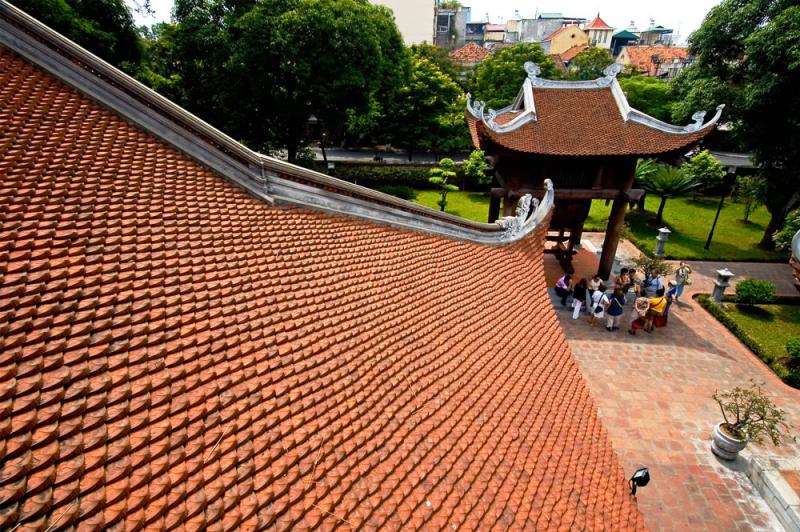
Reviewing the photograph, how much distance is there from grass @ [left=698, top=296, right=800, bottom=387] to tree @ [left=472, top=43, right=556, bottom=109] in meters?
23.4

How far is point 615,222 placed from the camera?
1786 centimetres

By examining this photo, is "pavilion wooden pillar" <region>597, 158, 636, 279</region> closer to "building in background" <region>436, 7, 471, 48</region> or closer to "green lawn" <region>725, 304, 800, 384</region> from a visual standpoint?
"green lawn" <region>725, 304, 800, 384</region>

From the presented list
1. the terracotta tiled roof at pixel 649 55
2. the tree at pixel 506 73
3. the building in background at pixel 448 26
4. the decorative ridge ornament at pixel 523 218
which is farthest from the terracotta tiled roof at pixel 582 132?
the building in background at pixel 448 26

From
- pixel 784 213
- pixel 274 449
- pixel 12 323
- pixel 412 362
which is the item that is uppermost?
pixel 12 323

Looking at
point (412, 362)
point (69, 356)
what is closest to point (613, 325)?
point (412, 362)

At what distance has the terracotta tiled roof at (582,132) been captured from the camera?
608 inches

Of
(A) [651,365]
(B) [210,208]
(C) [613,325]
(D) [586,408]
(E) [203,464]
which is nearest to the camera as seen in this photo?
(E) [203,464]

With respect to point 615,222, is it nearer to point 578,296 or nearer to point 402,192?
point 578,296

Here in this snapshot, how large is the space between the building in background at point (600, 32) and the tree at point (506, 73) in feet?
202

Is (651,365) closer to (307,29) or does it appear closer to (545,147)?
(545,147)

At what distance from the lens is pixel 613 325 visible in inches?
587

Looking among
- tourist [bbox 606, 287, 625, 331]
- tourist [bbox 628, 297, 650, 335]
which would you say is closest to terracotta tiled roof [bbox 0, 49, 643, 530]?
tourist [bbox 606, 287, 625, 331]

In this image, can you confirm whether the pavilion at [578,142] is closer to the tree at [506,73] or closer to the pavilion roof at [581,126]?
the pavilion roof at [581,126]

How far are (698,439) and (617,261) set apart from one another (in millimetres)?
12301
